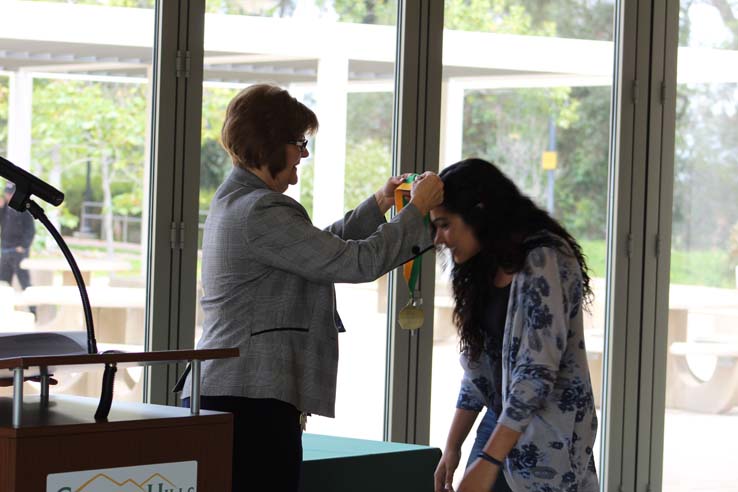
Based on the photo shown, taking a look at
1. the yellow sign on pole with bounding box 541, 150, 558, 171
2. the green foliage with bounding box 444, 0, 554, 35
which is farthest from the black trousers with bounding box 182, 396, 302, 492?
the yellow sign on pole with bounding box 541, 150, 558, 171

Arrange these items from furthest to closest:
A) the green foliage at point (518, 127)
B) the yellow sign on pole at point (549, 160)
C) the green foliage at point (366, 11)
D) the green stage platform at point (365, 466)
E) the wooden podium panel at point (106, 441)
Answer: the yellow sign on pole at point (549, 160)
the green foliage at point (518, 127)
the green foliage at point (366, 11)
the green stage platform at point (365, 466)
the wooden podium panel at point (106, 441)

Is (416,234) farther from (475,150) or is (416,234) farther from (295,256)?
(475,150)

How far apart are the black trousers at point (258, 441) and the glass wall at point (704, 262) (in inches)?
123

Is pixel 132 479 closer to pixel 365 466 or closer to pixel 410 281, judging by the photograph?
pixel 410 281

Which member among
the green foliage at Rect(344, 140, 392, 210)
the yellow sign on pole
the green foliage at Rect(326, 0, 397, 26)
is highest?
the green foliage at Rect(326, 0, 397, 26)

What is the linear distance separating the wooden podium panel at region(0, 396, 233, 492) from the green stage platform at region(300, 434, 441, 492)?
1266 millimetres

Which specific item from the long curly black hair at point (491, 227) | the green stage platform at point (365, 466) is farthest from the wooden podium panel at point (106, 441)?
the green stage platform at point (365, 466)

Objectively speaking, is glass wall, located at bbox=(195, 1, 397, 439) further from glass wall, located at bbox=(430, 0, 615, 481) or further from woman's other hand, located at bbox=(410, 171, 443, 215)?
woman's other hand, located at bbox=(410, 171, 443, 215)

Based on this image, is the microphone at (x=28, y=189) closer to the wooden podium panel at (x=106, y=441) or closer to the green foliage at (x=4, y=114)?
the wooden podium panel at (x=106, y=441)

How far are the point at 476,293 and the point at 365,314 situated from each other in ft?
6.88

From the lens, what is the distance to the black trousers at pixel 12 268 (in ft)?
Result: 12.5

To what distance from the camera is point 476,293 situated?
2.48 metres

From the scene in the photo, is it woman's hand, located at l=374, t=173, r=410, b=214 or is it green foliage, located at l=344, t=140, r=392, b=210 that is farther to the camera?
green foliage, located at l=344, t=140, r=392, b=210

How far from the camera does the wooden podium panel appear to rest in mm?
1894
